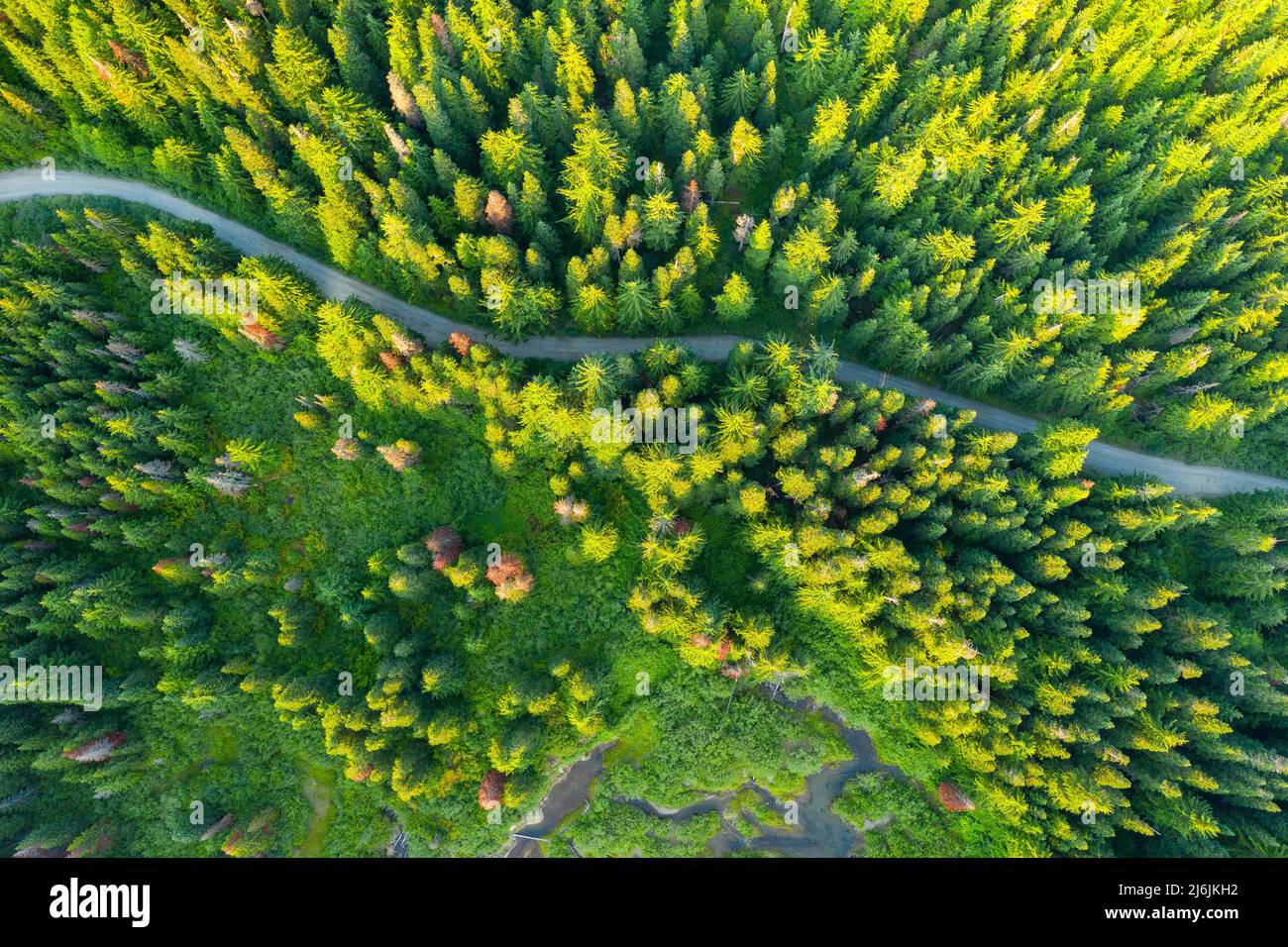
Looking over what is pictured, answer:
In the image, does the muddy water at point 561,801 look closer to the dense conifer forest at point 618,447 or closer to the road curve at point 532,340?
the dense conifer forest at point 618,447

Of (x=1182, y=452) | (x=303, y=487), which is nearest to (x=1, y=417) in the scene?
(x=303, y=487)

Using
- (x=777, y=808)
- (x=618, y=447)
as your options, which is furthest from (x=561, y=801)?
(x=618, y=447)

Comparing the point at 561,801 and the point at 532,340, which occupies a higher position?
the point at 532,340

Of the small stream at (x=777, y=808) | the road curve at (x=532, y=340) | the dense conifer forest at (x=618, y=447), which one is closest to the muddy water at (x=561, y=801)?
the small stream at (x=777, y=808)

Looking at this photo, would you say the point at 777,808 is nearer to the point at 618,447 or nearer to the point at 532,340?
the point at 618,447

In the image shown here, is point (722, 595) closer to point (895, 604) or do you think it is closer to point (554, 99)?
point (895, 604)

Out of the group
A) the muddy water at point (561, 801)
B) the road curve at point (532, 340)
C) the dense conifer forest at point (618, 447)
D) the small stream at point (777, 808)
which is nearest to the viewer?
the dense conifer forest at point (618, 447)

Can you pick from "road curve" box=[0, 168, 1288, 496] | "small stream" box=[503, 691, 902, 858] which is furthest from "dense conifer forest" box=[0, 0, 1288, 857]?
"road curve" box=[0, 168, 1288, 496]
